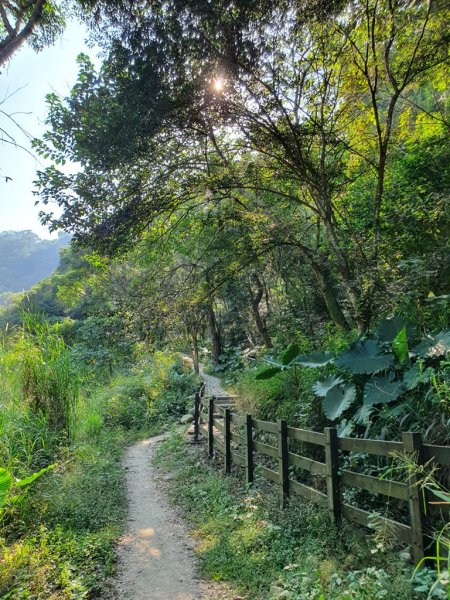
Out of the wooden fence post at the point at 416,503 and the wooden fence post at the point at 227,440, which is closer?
the wooden fence post at the point at 416,503

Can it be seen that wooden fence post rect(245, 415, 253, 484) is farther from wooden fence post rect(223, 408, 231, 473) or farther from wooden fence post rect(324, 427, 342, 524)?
wooden fence post rect(324, 427, 342, 524)

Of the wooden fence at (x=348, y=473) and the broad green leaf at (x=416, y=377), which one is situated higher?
the broad green leaf at (x=416, y=377)

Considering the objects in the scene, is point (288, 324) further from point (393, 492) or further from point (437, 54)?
point (393, 492)

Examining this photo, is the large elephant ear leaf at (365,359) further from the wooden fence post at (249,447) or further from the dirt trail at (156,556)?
the dirt trail at (156,556)

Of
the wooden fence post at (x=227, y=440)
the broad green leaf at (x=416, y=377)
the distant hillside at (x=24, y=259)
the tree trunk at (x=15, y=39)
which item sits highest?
the distant hillside at (x=24, y=259)

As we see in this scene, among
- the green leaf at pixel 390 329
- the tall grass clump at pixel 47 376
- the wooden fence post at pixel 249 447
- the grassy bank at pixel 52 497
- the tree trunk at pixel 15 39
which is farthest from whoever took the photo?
the tall grass clump at pixel 47 376

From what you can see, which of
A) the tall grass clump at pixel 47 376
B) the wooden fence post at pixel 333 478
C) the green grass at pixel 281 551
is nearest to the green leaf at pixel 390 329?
the wooden fence post at pixel 333 478

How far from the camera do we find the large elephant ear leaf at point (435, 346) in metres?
4.89

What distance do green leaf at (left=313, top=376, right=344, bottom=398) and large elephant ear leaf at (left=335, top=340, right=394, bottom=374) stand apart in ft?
1.02

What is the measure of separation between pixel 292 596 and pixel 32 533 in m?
2.92

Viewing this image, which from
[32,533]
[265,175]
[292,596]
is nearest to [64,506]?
[32,533]

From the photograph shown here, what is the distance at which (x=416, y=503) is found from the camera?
322 cm

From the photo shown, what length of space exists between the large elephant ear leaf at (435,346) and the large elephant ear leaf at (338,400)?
97 centimetres

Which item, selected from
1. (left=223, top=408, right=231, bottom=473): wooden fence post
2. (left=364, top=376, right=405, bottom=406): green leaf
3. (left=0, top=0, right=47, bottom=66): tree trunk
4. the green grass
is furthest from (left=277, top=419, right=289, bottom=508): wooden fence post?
(left=0, top=0, right=47, bottom=66): tree trunk
